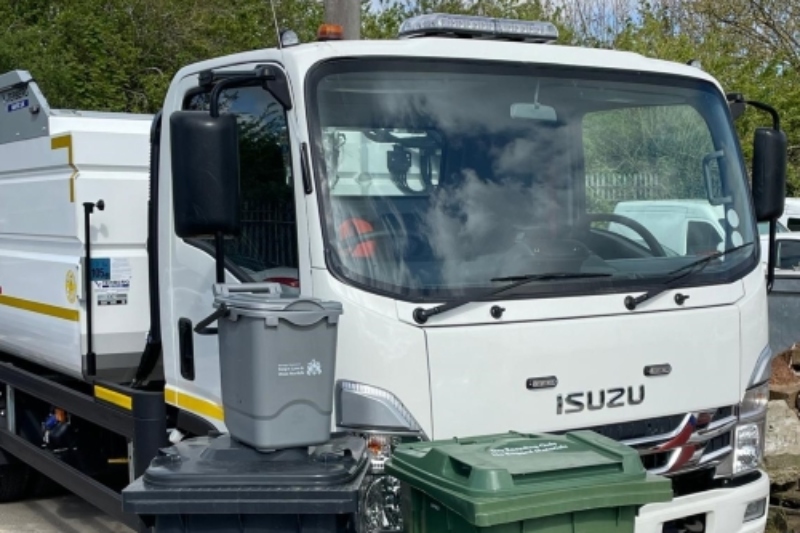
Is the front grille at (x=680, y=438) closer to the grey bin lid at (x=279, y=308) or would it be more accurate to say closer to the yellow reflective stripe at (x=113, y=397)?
the grey bin lid at (x=279, y=308)

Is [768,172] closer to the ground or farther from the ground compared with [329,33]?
closer to the ground

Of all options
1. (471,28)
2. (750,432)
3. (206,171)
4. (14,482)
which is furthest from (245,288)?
(14,482)

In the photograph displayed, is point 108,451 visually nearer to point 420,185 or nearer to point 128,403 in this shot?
point 128,403

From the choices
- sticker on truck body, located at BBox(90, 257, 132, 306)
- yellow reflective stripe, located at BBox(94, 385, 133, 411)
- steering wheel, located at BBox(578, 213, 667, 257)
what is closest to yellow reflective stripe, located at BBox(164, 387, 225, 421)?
yellow reflective stripe, located at BBox(94, 385, 133, 411)

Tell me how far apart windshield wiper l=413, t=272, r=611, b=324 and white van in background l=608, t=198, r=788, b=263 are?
1.23ft

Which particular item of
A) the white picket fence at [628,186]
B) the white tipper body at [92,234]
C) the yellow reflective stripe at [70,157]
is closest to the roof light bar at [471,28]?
the white picket fence at [628,186]

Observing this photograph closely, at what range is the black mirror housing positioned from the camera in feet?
15.3

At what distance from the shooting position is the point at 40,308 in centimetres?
564

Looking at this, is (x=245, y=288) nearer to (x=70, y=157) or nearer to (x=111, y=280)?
(x=111, y=280)

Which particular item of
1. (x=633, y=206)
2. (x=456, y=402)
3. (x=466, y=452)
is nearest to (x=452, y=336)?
(x=456, y=402)

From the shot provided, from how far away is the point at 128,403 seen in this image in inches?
185

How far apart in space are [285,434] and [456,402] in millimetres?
592

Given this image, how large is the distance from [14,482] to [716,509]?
4723 mm

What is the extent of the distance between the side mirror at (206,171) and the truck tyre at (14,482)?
3.95m
